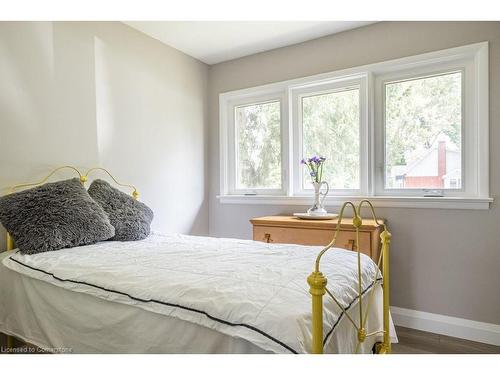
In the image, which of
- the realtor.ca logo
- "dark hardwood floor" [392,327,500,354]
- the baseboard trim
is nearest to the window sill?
the baseboard trim

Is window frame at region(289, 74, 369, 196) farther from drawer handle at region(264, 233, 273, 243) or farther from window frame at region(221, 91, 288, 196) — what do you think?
drawer handle at region(264, 233, 273, 243)

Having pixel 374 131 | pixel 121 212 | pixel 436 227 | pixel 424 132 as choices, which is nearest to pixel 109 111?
pixel 121 212

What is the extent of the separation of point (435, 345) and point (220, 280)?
1.80m

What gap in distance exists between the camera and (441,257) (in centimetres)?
237

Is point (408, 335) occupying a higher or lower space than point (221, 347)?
lower

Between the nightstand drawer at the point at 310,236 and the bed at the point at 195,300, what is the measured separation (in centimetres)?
65

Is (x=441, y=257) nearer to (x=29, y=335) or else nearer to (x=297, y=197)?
(x=297, y=197)

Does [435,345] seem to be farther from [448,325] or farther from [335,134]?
[335,134]

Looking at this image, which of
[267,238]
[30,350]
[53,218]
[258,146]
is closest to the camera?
[30,350]

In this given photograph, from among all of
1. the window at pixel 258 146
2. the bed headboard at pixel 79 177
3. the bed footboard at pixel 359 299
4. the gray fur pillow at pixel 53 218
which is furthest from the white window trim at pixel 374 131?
the gray fur pillow at pixel 53 218

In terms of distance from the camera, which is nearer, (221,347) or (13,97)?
(221,347)

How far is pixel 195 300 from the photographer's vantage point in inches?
42.4
